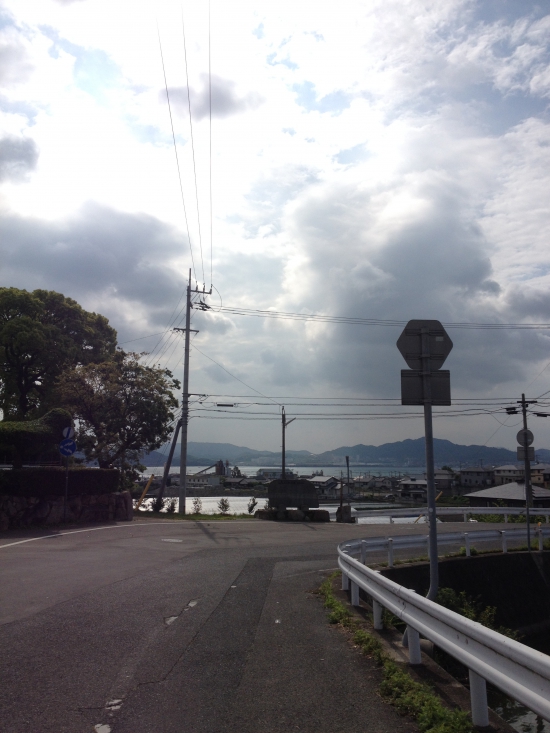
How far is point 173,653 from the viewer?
6.15m

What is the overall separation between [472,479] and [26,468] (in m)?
72.1

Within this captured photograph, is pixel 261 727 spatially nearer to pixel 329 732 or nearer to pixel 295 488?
pixel 329 732

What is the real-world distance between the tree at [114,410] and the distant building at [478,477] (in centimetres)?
5654

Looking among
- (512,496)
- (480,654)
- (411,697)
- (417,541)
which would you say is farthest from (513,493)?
(480,654)

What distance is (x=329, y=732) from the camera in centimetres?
429

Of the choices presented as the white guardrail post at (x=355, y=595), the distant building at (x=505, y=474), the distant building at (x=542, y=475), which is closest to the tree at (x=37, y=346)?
the white guardrail post at (x=355, y=595)

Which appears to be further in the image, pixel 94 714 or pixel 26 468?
pixel 26 468

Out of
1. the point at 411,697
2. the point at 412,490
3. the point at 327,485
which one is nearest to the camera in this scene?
the point at 411,697

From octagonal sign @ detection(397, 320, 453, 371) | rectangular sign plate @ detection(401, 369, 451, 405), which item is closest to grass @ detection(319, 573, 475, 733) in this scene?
rectangular sign plate @ detection(401, 369, 451, 405)

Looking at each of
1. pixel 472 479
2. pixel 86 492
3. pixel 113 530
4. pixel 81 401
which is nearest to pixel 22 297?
pixel 81 401

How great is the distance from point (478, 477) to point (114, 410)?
6204 centimetres

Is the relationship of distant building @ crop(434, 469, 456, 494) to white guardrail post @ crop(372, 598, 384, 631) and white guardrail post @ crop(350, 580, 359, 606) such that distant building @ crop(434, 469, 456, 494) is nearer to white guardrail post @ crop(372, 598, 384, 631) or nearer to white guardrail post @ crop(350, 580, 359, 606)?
white guardrail post @ crop(350, 580, 359, 606)

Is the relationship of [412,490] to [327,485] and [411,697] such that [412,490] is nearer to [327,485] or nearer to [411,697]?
[327,485]

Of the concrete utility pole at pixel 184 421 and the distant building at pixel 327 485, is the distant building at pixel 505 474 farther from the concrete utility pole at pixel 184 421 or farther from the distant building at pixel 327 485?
the concrete utility pole at pixel 184 421
